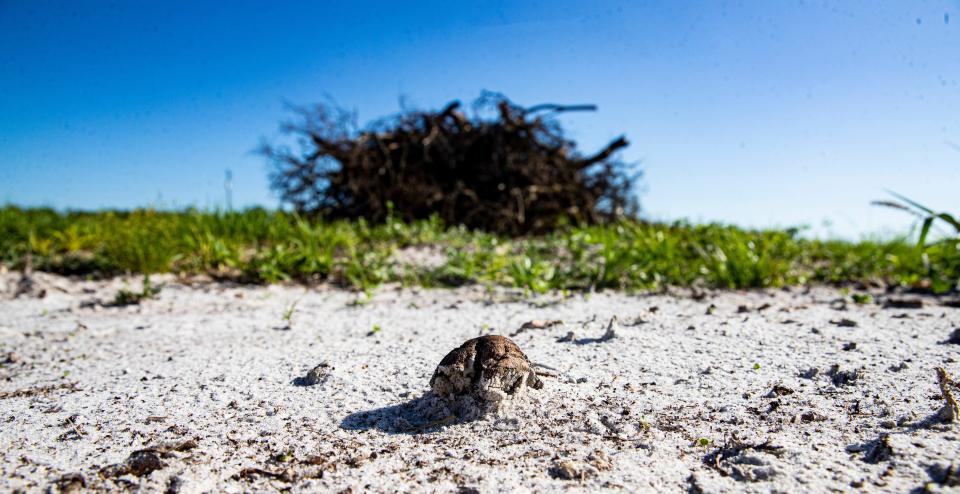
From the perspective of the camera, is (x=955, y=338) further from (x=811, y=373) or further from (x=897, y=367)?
(x=811, y=373)

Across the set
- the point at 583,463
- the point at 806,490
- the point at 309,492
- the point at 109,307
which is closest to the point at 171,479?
the point at 309,492

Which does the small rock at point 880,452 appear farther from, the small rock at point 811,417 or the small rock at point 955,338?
the small rock at point 955,338

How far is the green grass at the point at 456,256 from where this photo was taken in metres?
4.25

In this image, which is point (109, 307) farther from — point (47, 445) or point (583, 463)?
point (583, 463)

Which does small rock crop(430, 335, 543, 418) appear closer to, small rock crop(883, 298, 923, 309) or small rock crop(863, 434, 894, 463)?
small rock crop(863, 434, 894, 463)

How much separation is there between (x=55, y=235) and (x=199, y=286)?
2.12m

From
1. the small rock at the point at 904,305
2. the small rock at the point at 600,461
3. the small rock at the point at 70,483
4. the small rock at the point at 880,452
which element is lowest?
the small rock at the point at 70,483

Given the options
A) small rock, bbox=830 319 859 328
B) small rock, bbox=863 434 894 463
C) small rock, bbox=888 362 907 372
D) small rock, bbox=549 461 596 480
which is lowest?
small rock, bbox=549 461 596 480

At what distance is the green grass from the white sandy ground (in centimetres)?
108

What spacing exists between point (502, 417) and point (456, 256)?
109 inches

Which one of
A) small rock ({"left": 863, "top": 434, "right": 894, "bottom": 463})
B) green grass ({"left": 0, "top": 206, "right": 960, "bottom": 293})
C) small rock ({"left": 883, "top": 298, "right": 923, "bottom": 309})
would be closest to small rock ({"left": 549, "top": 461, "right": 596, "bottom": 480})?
small rock ({"left": 863, "top": 434, "right": 894, "bottom": 463})

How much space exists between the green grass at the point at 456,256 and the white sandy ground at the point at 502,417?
108 centimetres

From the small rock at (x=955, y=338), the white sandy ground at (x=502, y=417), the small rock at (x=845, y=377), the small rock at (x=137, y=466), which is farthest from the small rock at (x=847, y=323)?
the small rock at (x=137, y=466)

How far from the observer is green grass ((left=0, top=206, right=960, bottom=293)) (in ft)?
13.9
